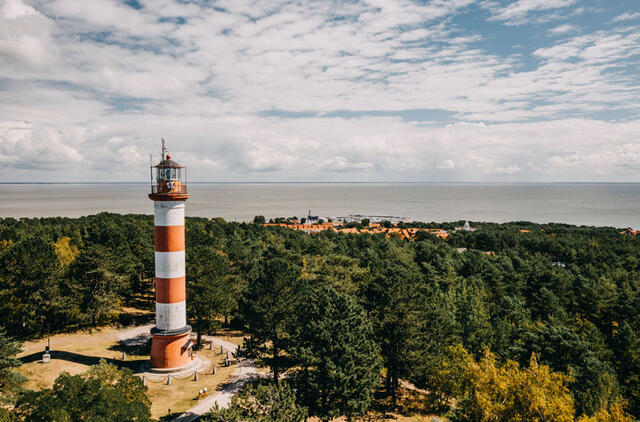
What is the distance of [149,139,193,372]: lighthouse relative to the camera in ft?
83.0

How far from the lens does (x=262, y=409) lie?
1524 cm

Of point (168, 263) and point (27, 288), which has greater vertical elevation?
point (168, 263)

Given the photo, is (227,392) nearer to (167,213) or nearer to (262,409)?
(262,409)

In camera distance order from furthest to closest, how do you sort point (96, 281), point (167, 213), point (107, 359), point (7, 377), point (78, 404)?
point (96, 281), point (107, 359), point (167, 213), point (7, 377), point (78, 404)

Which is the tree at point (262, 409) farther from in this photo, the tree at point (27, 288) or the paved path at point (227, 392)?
the tree at point (27, 288)

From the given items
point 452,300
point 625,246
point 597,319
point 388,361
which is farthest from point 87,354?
point 625,246

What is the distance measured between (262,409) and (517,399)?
10.3m

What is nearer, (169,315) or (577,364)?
(577,364)

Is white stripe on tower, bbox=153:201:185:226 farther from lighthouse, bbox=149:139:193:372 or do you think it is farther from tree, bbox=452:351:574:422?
tree, bbox=452:351:574:422

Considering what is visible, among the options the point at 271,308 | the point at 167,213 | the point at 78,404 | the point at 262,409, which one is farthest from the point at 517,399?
the point at 167,213

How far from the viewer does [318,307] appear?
70.2ft

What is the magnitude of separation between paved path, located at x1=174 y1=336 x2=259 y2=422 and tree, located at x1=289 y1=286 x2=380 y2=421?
5.31 m

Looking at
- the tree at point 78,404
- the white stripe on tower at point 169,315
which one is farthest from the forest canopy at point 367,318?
the tree at point 78,404

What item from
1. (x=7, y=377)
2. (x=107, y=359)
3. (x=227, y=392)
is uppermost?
(x=7, y=377)
